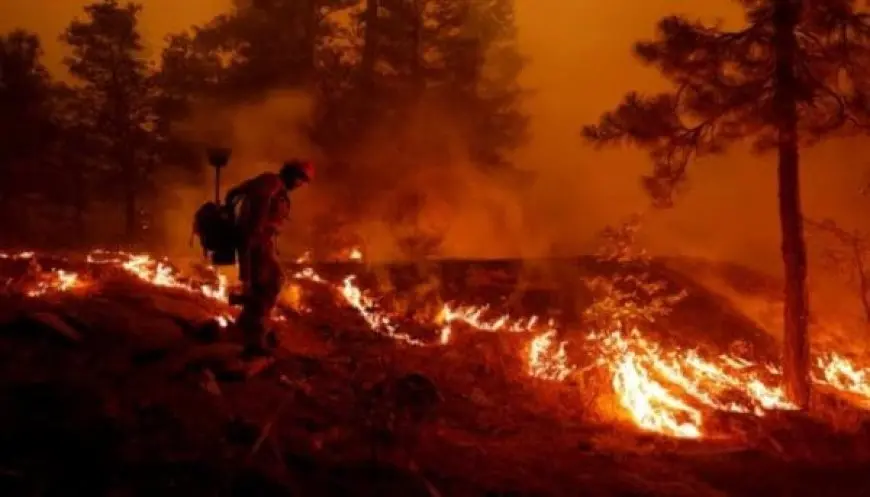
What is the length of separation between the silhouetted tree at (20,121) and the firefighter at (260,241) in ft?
63.4

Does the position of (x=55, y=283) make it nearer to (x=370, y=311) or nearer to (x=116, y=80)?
(x=370, y=311)

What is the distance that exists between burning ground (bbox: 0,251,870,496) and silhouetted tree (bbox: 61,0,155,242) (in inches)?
691

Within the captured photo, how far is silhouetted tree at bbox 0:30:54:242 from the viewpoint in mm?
25500

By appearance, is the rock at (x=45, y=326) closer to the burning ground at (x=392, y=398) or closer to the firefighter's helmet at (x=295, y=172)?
the burning ground at (x=392, y=398)

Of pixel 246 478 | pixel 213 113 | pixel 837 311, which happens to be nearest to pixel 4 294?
pixel 246 478

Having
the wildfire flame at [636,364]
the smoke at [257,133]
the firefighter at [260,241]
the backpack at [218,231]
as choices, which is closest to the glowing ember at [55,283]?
the wildfire flame at [636,364]

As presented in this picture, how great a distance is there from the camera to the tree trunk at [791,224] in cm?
1016

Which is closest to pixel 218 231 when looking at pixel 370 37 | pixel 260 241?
pixel 260 241

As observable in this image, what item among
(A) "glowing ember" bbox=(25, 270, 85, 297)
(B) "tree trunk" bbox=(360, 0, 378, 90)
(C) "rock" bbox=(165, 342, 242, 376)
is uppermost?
(B) "tree trunk" bbox=(360, 0, 378, 90)

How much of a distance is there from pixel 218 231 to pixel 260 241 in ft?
1.54

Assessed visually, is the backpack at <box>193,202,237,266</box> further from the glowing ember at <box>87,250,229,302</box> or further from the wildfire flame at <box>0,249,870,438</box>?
the glowing ember at <box>87,250,229,302</box>

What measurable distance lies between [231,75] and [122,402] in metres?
18.6

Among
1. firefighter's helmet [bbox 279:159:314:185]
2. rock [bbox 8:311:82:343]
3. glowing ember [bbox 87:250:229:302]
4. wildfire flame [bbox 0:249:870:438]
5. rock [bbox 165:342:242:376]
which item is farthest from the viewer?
glowing ember [bbox 87:250:229:302]

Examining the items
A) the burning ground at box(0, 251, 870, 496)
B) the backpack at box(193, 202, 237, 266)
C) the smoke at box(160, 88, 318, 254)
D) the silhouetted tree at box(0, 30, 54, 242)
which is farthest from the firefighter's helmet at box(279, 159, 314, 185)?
the silhouetted tree at box(0, 30, 54, 242)
